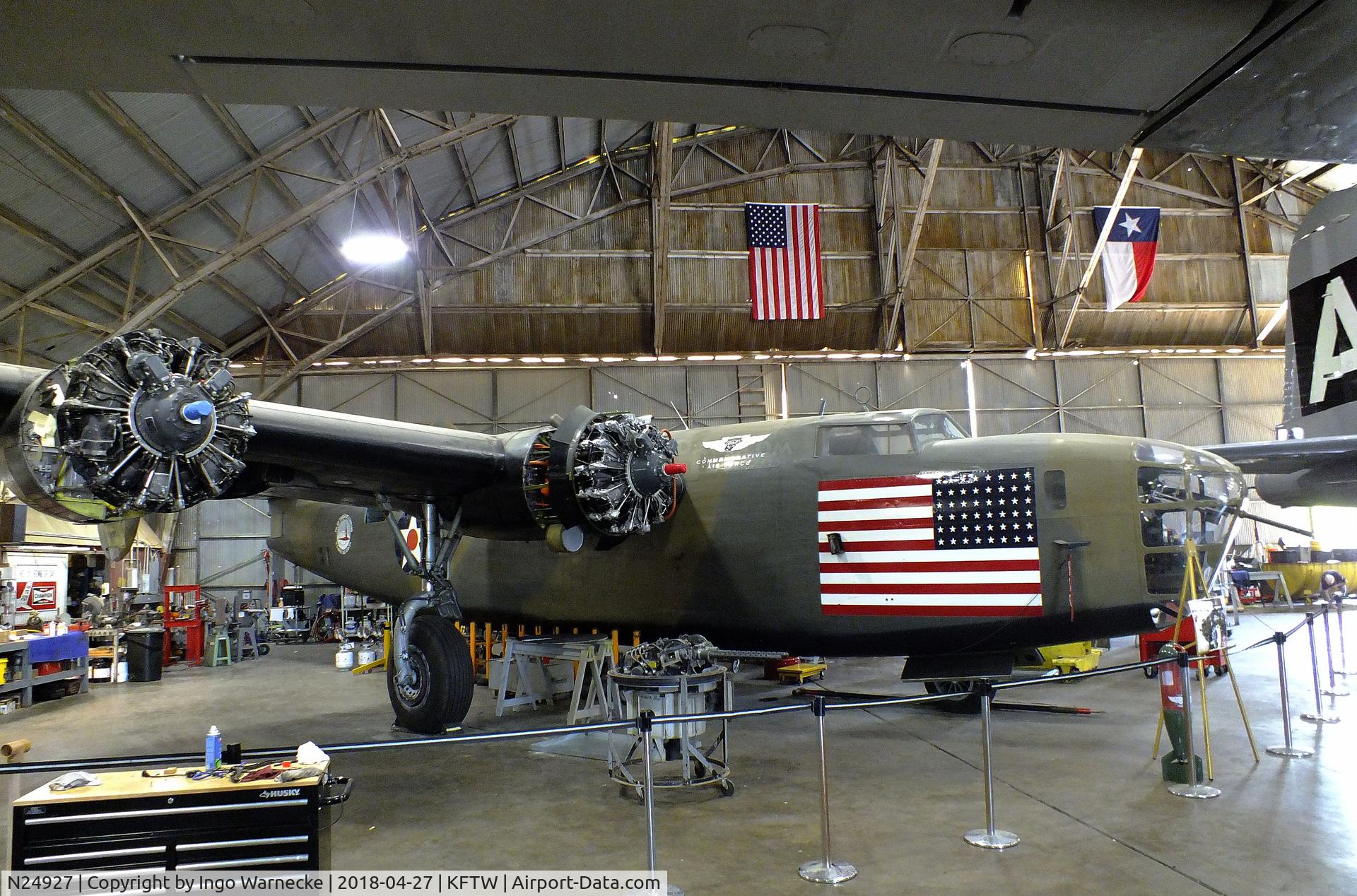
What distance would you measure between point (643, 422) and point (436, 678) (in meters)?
3.76

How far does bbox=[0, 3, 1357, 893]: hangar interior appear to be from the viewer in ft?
22.2

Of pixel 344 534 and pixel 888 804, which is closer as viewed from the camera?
pixel 888 804

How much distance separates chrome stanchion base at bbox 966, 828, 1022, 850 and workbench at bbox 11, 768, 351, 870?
4.37 m

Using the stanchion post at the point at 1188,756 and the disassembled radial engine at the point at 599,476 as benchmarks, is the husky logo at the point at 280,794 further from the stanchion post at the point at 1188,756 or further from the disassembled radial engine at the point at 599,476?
the stanchion post at the point at 1188,756

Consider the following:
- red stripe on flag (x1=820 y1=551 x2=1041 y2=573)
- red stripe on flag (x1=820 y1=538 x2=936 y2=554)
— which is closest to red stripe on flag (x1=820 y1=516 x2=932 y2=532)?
red stripe on flag (x1=820 y1=538 x2=936 y2=554)

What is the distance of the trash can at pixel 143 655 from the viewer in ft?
55.0

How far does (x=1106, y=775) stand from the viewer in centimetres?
809

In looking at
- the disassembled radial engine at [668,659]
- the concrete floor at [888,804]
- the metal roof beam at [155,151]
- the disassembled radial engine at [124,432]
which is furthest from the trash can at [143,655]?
the disassembled radial engine at [668,659]

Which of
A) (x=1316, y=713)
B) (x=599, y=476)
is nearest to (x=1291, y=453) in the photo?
(x=1316, y=713)

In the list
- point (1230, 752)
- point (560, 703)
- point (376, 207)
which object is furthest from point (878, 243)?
point (1230, 752)

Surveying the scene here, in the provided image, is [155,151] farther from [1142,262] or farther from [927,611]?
[1142,262]

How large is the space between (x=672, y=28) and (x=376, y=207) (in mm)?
24366

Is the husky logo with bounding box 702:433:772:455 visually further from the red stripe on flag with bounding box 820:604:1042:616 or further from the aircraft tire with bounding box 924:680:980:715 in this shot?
the aircraft tire with bounding box 924:680:980:715

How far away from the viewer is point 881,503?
9273 millimetres
